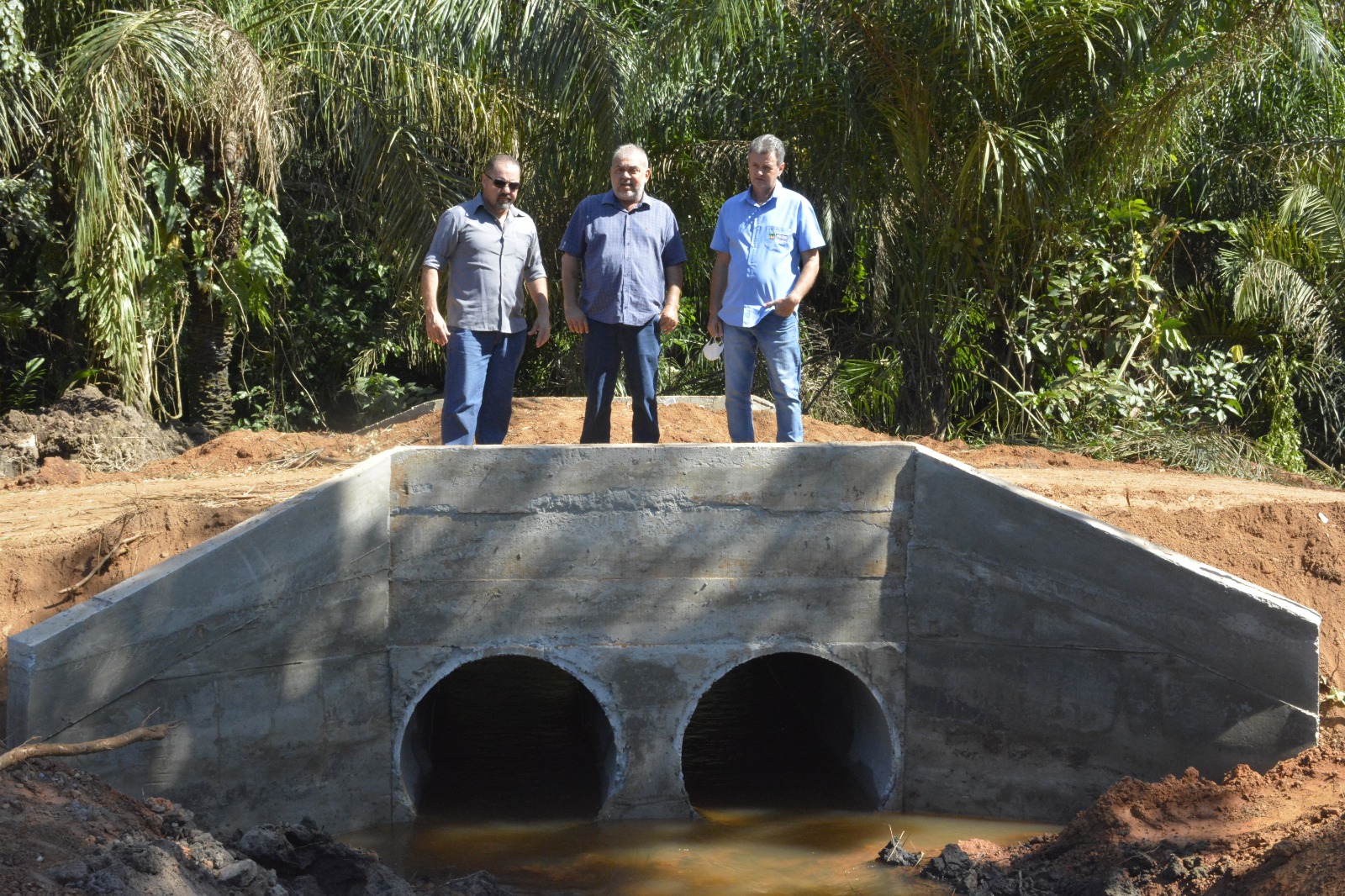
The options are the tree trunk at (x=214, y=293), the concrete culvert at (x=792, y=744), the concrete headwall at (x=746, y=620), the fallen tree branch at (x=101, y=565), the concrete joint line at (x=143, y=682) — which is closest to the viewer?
the concrete joint line at (x=143, y=682)

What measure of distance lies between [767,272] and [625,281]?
2.35ft

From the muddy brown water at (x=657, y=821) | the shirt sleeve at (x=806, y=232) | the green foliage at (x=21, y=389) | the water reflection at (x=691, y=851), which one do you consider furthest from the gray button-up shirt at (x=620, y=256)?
the green foliage at (x=21, y=389)

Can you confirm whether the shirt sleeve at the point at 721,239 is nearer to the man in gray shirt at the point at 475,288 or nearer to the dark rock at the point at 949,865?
the man in gray shirt at the point at 475,288

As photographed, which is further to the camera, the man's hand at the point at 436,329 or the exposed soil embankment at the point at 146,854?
the man's hand at the point at 436,329

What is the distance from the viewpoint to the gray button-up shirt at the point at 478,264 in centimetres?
609

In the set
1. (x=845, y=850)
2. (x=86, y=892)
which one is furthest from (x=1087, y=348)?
(x=86, y=892)

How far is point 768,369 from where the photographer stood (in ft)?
20.4

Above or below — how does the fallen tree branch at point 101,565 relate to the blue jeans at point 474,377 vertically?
below

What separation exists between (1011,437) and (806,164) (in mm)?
2757

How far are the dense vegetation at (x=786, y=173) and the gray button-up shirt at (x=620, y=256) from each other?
9.08 feet

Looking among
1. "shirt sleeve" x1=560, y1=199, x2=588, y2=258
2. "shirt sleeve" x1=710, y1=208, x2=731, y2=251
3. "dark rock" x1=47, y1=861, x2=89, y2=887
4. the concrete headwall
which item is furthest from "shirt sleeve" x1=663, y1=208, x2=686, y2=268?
"dark rock" x1=47, y1=861, x2=89, y2=887

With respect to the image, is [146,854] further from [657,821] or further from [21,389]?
[21,389]

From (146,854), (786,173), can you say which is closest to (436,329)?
(146,854)

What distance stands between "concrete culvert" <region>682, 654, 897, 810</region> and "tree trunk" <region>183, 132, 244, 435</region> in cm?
487
